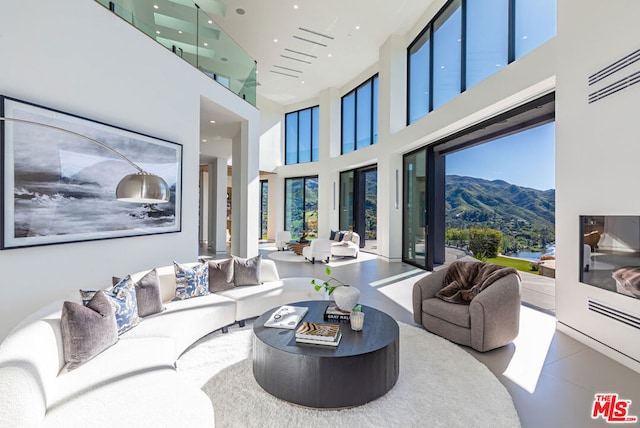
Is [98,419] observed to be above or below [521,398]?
above

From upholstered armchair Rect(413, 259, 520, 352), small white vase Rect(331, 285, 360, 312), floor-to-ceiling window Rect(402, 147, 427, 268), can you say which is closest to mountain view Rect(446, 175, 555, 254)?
floor-to-ceiling window Rect(402, 147, 427, 268)

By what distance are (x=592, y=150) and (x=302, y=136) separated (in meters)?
11.3

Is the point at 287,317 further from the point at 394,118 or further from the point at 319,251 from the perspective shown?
the point at 394,118

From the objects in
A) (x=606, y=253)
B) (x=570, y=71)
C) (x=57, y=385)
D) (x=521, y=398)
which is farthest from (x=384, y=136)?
(x=57, y=385)

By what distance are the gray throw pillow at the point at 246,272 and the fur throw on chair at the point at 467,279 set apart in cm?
237

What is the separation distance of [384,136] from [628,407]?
7652 millimetres

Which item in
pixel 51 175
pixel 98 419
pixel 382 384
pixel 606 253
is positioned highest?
pixel 51 175

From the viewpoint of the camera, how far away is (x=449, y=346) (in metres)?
3.13

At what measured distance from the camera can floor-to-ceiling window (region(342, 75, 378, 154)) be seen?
33.7ft

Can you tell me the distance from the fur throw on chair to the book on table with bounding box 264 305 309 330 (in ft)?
5.93

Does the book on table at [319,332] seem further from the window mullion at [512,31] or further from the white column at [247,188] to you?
the window mullion at [512,31]

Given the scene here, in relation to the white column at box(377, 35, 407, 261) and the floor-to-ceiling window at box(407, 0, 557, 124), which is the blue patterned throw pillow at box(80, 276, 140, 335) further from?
the white column at box(377, 35, 407, 261)

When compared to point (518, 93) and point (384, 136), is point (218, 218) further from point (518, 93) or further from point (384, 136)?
point (518, 93)

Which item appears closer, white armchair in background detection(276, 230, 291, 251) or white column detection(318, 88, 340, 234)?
white armchair in background detection(276, 230, 291, 251)
